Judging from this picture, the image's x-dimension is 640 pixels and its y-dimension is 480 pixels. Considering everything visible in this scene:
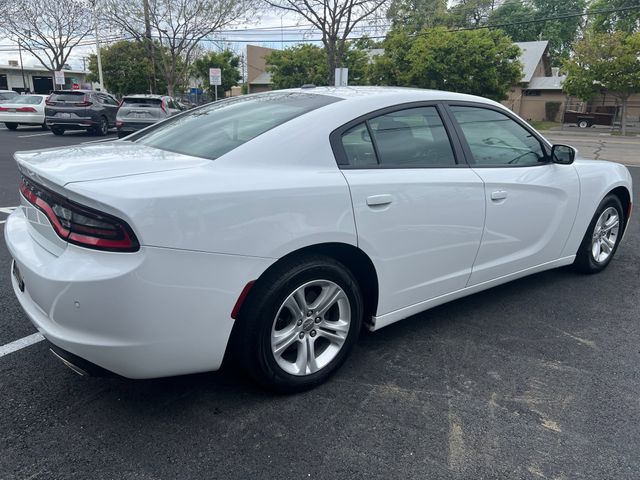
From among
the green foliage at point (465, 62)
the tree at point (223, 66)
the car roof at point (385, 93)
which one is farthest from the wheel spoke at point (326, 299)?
the tree at point (223, 66)

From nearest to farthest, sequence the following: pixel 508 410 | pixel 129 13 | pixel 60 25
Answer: pixel 508 410
pixel 129 13
pixel 60 25

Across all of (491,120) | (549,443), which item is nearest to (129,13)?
(491,120)

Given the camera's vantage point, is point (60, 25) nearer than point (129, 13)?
No

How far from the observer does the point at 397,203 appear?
9.32 ft

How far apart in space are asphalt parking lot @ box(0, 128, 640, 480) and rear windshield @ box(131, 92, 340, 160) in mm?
1273

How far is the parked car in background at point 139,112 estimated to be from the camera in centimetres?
1605

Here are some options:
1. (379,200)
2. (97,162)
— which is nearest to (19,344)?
(97,162)

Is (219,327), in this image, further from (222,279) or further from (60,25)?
(60,25)

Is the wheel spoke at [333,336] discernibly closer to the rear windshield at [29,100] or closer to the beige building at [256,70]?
the rear windshield at [29,100]

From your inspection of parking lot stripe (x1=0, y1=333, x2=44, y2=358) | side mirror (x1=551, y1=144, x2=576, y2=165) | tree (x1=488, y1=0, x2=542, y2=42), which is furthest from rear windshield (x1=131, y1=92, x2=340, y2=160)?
tree (x1=488, y1=0, x2=542, y2=42)

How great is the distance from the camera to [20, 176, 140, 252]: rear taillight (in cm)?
208

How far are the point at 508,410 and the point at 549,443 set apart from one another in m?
0.27

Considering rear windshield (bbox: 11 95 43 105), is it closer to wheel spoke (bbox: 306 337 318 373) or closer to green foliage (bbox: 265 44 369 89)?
green foliage (bbox: 265 44 369 89)

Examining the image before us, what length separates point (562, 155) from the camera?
156 inches
